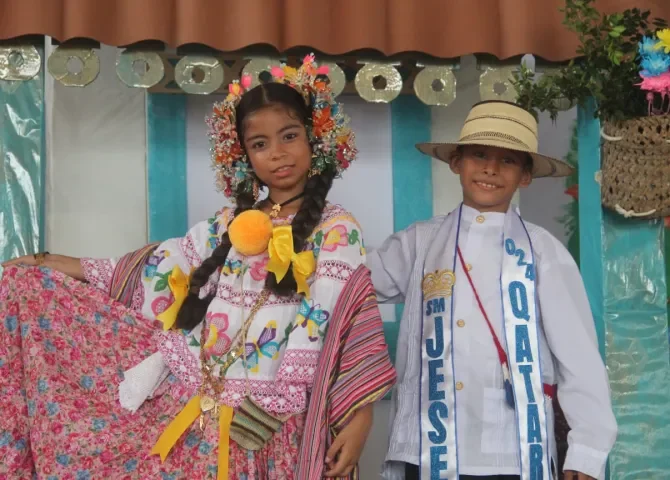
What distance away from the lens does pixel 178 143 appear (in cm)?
304

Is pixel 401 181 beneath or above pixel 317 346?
above

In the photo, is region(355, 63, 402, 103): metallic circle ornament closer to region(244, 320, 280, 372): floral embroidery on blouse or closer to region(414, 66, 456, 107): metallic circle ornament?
region(414, 66, 456, 107): metallic circle ornament

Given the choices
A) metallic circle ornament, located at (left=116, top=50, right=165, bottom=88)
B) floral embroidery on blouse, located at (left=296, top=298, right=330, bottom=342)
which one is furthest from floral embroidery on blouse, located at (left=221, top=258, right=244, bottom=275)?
metallic circle ornament, located at (left=116, top=50, right=165, bottom=88)

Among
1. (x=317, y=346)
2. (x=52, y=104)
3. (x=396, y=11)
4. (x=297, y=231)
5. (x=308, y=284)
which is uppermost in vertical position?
(x=396, y=11)

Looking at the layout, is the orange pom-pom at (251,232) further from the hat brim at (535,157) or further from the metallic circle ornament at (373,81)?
the metallic circle ornament at (373,81)

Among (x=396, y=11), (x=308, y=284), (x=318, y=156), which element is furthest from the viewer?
(x=396, y=11)

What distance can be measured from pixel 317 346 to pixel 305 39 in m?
1.14

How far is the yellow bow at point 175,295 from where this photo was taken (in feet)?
7.04

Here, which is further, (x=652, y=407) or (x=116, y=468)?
(x=652, y=407)

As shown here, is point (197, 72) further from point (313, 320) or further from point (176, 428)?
point (176, 428)

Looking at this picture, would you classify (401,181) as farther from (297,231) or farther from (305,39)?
(297,231)

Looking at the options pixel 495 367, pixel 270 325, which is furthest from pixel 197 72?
pixel 495 367

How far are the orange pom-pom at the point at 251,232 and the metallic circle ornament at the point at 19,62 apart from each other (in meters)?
1.08

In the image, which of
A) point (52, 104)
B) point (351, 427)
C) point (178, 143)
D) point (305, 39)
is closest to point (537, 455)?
point (351, 427)
